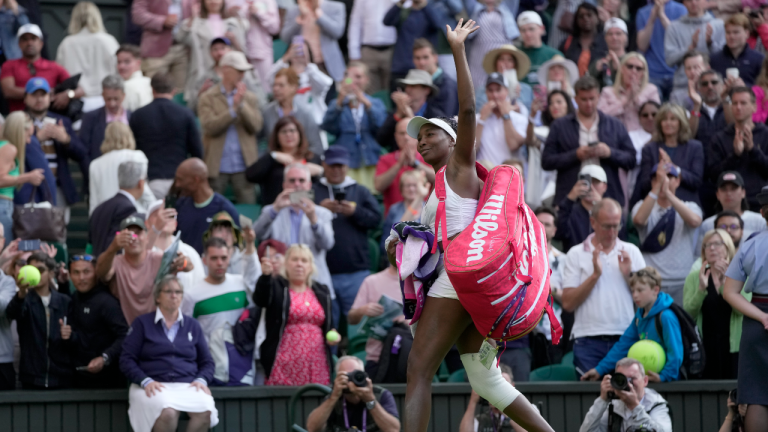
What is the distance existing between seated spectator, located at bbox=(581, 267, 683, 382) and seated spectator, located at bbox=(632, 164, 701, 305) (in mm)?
1400

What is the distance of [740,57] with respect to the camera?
12.3 metres

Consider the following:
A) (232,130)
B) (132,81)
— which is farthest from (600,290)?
(132,81)

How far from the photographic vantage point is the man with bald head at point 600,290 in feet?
28.7

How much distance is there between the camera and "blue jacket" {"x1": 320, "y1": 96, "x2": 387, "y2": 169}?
1140 centimetres

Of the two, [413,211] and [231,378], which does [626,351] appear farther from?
[231,378]

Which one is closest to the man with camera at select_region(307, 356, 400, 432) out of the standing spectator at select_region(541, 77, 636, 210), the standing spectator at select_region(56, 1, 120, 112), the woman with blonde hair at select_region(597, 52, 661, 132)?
the standing spectator at select_region(541, 77, 636, 210)

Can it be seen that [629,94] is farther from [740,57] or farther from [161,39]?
[161,39]

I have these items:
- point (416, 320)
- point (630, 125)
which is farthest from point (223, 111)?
point (416, 320)

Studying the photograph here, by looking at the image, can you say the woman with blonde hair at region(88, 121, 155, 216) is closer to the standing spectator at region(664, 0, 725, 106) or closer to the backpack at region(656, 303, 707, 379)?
the backpack at region(656, 303, 707, 379)

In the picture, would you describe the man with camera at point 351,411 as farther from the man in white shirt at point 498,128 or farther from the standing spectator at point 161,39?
the standing spectator at point 161,39

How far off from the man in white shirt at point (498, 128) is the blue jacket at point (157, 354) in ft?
12.2

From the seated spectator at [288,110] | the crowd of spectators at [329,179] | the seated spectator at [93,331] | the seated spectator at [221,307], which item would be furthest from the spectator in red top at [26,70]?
the seated spectator at [221,307]

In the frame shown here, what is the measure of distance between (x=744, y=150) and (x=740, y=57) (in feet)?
7.38

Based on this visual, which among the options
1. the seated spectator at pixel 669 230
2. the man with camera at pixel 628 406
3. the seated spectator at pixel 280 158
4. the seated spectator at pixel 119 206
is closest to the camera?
the man with camera at pixel 628 406
